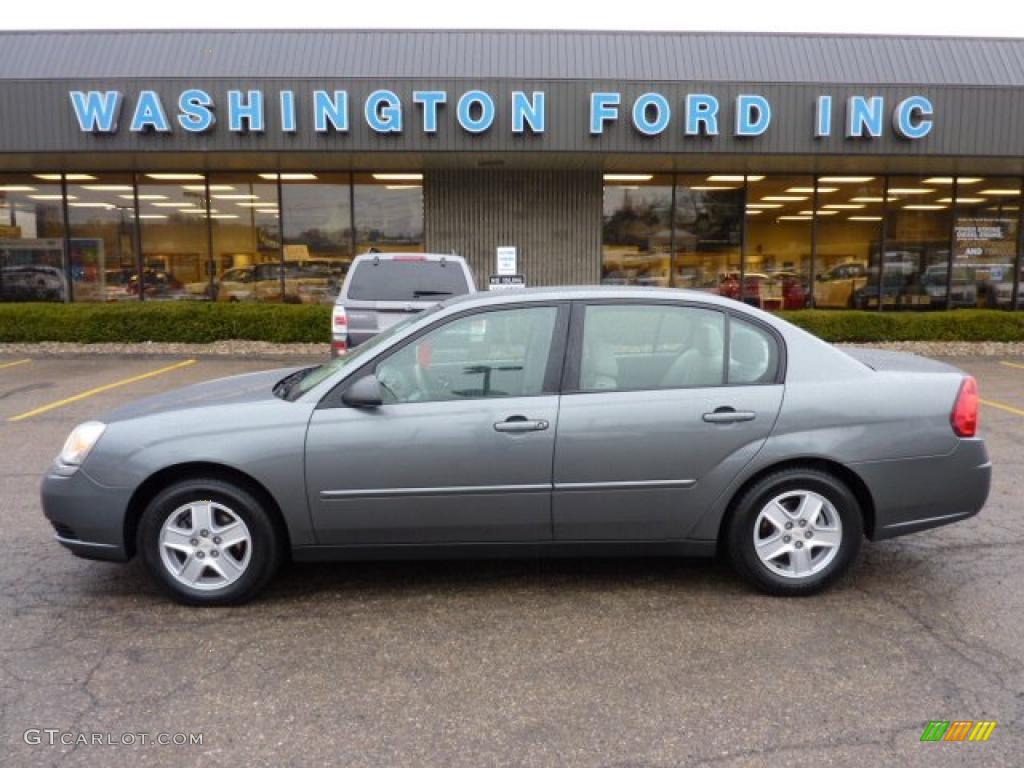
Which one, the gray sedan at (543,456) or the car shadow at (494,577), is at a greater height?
the gray sedan at (543,456)

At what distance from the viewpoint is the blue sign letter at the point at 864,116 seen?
13.8 meters

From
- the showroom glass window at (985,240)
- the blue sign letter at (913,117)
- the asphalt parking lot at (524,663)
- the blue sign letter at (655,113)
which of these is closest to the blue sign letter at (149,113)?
the blue sign letter at (655,113)

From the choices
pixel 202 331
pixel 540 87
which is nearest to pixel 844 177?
pixel 540 87

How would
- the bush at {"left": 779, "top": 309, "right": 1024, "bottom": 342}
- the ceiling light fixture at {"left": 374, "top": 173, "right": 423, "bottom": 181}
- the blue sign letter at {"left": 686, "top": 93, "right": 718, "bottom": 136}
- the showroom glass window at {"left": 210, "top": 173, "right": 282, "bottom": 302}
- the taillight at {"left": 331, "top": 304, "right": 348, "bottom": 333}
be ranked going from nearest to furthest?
the taillight at {"left": 331, "top": 304, "right": 348, "bottom": 333}, the blue sign letter at {"left": 686, "top": 93, "right": 718, "bottom": 136}, the bush at {"left": 779, "top": 309, "right": 1024, "bottom": 342}, the ceiling light fixture at {"left": 374, "top": 173, "right": 423, "bottom": 181}, the showroom glass window at {"left": 210, "top": 173, "right": 282, "bottom": 302}

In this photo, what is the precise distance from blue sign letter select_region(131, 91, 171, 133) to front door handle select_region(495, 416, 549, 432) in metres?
12.3

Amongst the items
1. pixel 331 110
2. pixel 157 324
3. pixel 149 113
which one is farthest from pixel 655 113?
pixel 157 324

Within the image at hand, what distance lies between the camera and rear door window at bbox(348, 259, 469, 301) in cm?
862

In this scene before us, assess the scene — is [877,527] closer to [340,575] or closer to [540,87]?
[340,575]

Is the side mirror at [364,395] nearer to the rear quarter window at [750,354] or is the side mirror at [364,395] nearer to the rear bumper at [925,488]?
the rear quarter window at [750,354]

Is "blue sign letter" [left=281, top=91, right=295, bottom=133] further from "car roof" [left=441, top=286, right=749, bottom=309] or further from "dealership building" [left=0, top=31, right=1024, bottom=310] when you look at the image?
"car roof" [left=441, top=286, right=749, bottom=309]

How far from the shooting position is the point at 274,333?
14.9m

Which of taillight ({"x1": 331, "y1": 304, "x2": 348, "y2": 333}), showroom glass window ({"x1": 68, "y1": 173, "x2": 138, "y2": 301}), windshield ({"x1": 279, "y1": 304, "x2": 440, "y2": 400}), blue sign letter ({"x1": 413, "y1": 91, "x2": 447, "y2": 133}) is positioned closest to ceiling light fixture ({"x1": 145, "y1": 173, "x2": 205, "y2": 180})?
showroom glass window ({"x1": 68, "y1": 173, "x2": 138, "y2": 301})

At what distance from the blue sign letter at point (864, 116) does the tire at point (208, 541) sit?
42.9ft

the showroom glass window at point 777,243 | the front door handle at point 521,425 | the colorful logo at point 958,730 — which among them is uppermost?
the showroom glass window at point 777,243
